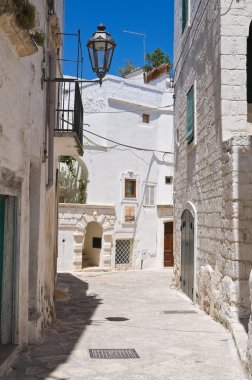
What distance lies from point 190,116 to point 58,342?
669 cm

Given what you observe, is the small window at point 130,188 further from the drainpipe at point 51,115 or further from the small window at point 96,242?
the drainpipe at point 51,115

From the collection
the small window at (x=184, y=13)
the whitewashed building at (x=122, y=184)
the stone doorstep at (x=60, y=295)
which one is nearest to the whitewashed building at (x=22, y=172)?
the stone doorstep at (x=60, y=295)

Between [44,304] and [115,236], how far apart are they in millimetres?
14619

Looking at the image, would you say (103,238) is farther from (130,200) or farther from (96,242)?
(130,200)

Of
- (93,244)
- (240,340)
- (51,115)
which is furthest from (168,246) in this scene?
(240,340)

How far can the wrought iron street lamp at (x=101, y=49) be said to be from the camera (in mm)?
7566

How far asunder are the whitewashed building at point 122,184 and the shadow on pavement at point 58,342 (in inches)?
383

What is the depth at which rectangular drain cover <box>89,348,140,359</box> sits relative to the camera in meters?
6.06

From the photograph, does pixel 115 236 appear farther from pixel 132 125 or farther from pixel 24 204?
pixel 24 204

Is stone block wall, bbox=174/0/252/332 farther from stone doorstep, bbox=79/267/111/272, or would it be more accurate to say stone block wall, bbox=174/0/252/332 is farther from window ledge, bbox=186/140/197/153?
stone doorstep, bbox=79/267/111/272

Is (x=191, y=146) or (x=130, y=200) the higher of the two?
(x=191, y=146)

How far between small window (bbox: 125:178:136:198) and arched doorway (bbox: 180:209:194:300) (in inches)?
405

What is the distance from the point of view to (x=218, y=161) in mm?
Answer: 8508

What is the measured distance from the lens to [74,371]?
17.5 feet
